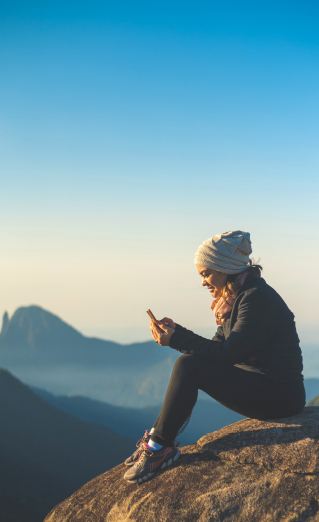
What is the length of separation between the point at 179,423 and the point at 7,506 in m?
159

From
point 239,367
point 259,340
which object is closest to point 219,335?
point 239,367

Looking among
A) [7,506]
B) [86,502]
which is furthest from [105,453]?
[86,502]

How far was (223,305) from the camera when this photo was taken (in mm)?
6539

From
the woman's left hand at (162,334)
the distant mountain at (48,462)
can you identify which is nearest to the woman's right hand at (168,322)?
the woman's left hand at (162,334)

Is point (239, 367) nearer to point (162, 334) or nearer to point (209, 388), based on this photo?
point (209, 388)

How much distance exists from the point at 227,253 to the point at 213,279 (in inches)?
18.2

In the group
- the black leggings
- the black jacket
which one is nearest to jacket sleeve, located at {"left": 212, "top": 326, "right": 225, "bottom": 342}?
the black jacket

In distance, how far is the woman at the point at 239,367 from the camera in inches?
230

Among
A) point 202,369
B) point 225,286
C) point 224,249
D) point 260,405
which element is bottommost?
point 260,405

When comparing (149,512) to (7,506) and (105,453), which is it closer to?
(7,506)

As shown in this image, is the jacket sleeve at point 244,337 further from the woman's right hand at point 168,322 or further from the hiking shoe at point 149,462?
the hiking shoe at point 149,462

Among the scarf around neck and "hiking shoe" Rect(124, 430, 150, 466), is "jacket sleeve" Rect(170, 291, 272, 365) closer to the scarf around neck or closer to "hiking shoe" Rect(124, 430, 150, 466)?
the scarf around neck

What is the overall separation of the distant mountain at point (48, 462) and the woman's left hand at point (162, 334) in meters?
153

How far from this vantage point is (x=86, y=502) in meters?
6.88
